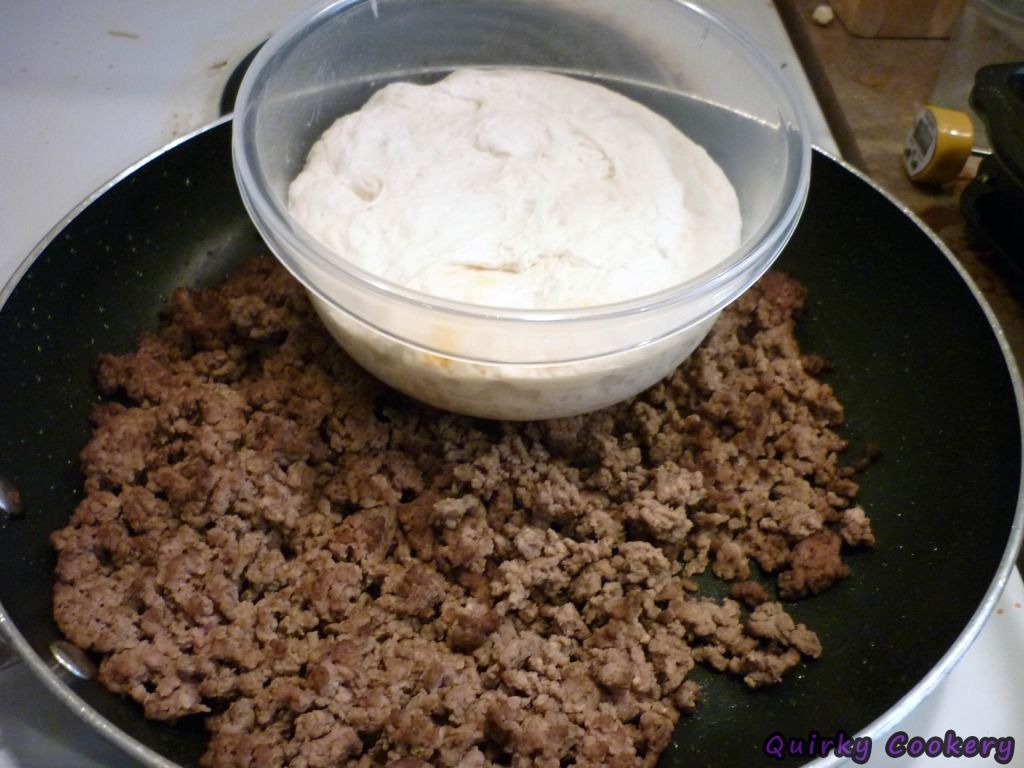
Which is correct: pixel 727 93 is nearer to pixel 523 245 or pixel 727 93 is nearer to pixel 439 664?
pixel 523 245

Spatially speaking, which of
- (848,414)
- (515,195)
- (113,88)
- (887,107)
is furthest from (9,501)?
(887,107)

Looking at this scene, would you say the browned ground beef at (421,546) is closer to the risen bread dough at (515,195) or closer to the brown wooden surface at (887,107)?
the risen bread dough at (515,195)

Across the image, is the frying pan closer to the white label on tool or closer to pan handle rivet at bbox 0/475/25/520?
pan handle rivet at bbox 0/475/25/520

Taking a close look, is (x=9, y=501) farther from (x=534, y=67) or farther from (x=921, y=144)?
(x=921, y=144)

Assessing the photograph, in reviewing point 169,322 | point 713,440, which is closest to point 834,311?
point 713,440

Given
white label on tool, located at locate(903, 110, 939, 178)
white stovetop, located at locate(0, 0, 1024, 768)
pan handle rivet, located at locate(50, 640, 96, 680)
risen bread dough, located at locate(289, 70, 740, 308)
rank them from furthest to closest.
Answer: white label on tool, located at locate(903, 110, 939, 178) → white stovetop, located at locate(0, 0, 1024, 768) → risen bread dough, located at locate(289, 70, 740, 308) → pan handle rivet, located at locate(50, 640, 96, 680)

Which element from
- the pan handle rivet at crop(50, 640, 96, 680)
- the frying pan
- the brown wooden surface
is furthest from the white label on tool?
the pan handle rivet at crop(50, 640, 96, 680)
